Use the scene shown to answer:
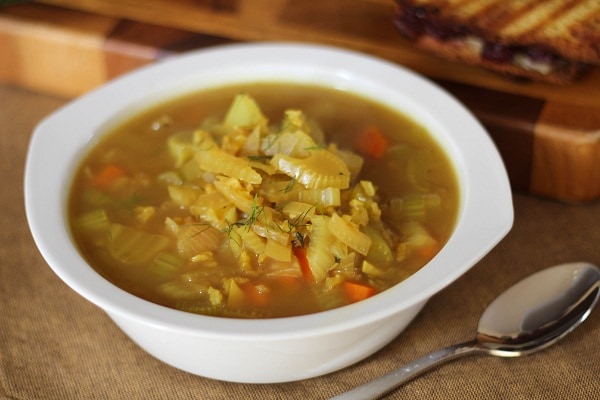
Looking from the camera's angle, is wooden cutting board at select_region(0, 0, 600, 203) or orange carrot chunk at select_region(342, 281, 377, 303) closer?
orange carrot chunk at select_region(342, 281, 377, 303)

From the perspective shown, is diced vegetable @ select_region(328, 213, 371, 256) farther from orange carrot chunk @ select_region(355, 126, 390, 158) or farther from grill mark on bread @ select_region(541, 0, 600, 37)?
grill mark on bread @ select_region(541, 0, 600, 37)

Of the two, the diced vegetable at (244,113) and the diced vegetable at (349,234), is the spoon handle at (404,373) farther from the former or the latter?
the diced vegetable at (244,113)

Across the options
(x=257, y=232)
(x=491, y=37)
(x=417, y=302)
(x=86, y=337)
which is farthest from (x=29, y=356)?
(x=491, y=37)

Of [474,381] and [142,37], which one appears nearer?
[474,381]

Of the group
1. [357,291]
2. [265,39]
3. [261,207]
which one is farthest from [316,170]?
[265,39]

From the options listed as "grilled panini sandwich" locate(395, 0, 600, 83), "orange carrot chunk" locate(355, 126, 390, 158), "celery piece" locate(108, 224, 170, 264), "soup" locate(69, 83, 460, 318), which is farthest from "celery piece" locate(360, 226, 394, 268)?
"grilled panini sandwich" locate(395, 0, 600, 83)

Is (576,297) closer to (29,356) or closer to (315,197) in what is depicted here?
(315,197)

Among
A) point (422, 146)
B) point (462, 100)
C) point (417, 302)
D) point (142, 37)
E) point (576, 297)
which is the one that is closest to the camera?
point (417, 302)

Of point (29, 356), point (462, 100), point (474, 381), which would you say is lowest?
point (29, 356)
